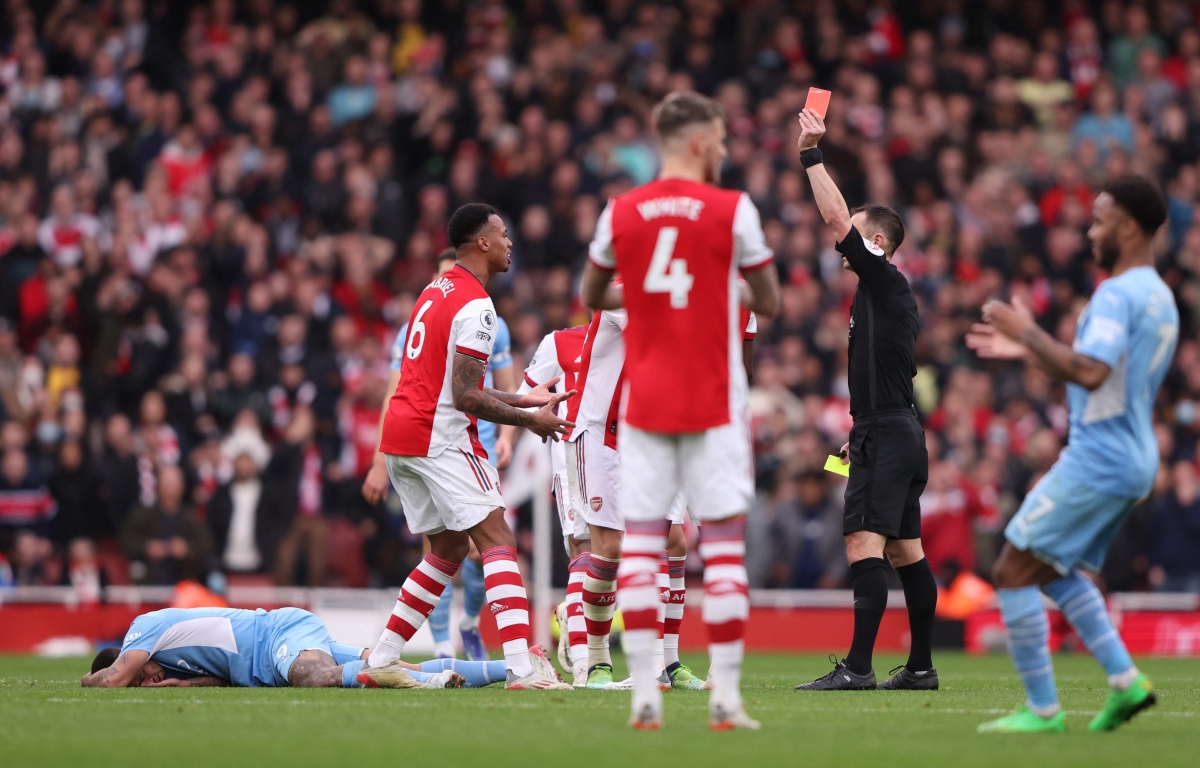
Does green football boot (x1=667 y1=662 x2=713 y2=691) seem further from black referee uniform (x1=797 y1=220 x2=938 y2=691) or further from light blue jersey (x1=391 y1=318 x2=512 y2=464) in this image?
light blue jersey (x1=391 y1=318 x2=512 y2=464)

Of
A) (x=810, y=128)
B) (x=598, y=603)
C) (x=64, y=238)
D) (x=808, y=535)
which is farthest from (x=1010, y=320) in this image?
(x=64, y=238)

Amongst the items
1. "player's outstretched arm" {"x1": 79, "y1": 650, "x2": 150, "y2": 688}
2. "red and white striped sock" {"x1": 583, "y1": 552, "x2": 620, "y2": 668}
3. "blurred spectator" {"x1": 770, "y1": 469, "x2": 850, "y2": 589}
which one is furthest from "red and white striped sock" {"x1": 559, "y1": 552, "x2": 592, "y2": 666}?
"blurred spectator" {"x1": 770, "y1": 469, "x2": 850, "y2": 589}

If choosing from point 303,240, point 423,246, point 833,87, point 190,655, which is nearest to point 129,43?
point 303,240

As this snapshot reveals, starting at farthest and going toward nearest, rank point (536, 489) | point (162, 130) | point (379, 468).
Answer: point (162, 130), point (536, 489), point (379, 468)

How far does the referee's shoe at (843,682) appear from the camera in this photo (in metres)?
9.86

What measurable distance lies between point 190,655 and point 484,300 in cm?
299

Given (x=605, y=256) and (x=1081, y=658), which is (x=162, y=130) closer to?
(x=1081, y=658)

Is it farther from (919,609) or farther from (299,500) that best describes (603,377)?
(299,500)

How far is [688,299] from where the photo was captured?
22.7 feet

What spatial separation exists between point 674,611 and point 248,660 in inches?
108

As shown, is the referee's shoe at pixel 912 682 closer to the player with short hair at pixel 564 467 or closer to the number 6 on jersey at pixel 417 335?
the player with short hair at pixel 564 467

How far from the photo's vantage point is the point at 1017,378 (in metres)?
20.0

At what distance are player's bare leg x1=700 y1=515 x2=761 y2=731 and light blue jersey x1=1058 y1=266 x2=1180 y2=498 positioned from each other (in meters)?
1.51

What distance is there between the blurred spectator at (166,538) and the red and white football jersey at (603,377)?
9.13 meters
